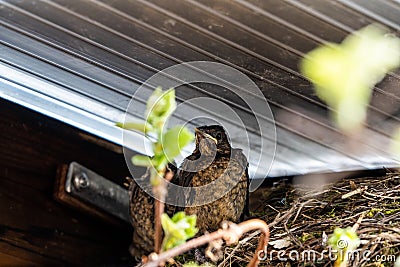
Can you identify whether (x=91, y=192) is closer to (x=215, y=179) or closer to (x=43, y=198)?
(x=43, y=198)

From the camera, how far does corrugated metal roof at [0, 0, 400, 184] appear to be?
5.26 feet

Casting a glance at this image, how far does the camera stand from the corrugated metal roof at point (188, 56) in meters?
1.60

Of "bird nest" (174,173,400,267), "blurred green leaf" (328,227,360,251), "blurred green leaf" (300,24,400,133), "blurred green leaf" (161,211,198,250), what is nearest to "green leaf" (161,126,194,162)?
"blurred green leaf" (161,211,198,250)

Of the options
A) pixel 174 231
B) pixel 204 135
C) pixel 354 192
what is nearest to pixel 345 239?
pixel 174 231

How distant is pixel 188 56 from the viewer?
72.1 inches

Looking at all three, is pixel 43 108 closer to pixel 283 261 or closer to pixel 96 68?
pixel 96 68

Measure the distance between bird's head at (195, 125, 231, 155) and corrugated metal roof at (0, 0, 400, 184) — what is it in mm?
58

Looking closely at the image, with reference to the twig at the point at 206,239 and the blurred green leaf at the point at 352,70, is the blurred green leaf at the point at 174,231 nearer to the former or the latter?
the twig at the point at 206,239

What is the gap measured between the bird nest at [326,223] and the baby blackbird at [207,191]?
0.45 ft

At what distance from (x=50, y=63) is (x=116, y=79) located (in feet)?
0.61

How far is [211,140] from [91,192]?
1.45ft

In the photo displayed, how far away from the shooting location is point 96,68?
6.42ft

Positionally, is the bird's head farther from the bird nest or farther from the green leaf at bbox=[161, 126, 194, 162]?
A: the green leaf at bbox=[161, 126, 194, 162]

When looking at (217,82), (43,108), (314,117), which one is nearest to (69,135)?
(43,108)
